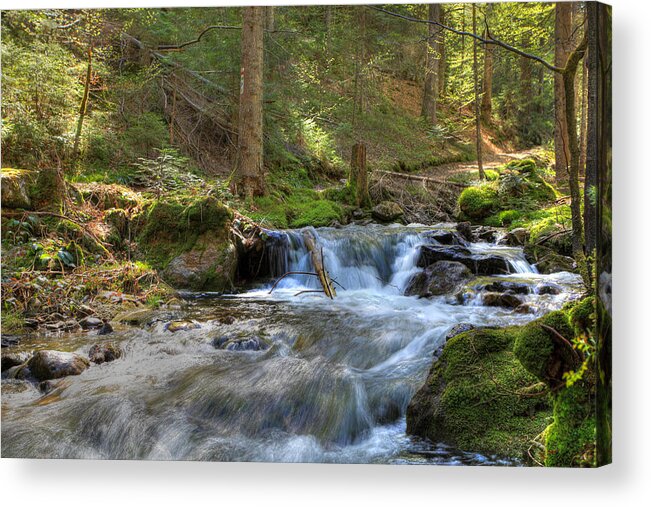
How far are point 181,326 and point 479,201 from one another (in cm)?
250

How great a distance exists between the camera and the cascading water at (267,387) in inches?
127

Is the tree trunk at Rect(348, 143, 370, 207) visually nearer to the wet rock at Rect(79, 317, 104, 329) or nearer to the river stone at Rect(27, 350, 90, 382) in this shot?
the wet rock at Rect(79, 317, 104, 329)

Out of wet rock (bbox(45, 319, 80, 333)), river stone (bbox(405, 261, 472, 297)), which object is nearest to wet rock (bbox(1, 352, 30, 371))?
wet rock (bbox(45, 319, 80, 333))

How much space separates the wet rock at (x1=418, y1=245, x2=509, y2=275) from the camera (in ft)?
12.6

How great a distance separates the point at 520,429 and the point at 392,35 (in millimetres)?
2930

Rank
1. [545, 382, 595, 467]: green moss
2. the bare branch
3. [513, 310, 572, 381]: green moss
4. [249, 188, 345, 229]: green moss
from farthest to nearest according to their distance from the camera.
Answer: [249, 188, 345, 229]: green moss, the bare branch, [545, 382, 595, 467]: green moss, [513, 310, 572, 381]: green moss

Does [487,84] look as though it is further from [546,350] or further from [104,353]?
[104,353]

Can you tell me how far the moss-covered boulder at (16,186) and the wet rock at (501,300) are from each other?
130 inches

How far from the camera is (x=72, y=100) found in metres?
3.94

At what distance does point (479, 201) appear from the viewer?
430 cm

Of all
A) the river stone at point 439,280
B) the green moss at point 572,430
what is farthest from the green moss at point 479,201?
the green moss at point 572,430

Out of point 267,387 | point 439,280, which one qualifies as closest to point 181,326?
point 267,387

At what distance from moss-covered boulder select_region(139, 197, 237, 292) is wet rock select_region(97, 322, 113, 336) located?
0.53 metres

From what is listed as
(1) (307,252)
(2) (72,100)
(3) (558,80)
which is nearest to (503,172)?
(3) (558,80)
